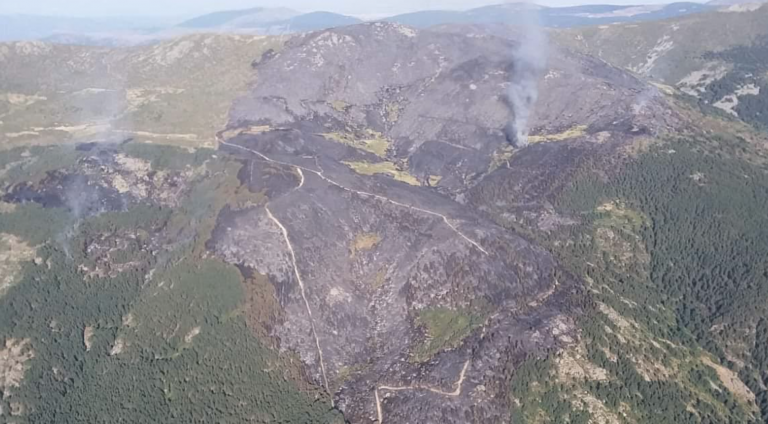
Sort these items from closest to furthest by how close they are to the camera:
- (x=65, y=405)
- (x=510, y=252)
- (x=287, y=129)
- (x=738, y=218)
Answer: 1. (x=65, y=405)
2. (x=510, y=252)
3. (x=738, y=218)
4. (x=287, y=129)

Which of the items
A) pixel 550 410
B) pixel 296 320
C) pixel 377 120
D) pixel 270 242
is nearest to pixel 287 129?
pixel 377 120

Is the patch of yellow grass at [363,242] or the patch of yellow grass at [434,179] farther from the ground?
the patch of yellow grass at [363,242]

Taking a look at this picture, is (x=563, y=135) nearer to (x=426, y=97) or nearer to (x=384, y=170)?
(x=384, y=170)

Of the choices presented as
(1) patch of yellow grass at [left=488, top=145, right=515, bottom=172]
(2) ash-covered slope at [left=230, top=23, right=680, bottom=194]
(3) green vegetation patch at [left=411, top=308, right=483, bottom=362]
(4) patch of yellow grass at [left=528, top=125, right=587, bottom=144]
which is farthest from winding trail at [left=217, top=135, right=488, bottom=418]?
(4) patch of yellow grass at [left=528, top=125, right=587, bottom=144]

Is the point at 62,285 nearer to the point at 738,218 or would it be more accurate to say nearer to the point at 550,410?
the point at 550,410

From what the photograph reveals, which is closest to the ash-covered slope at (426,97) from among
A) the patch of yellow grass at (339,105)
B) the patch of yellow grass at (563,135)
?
the patch of yellow grass at (339,105)

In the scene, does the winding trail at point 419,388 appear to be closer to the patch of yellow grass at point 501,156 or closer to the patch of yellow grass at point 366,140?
the patch of yellow grass at point 501,156

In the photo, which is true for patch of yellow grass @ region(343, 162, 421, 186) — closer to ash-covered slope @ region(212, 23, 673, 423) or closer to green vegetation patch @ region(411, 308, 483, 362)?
ash-covered slope @ region(212, 23, 673, 423)
